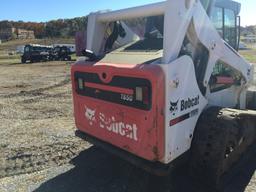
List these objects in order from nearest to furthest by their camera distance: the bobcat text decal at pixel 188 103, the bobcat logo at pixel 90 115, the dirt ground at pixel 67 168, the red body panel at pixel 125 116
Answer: the red body panel at pixel 125 116
the bobcat text decal at pixel 188 103
the dirt ground at pixel 67 168
the bobcat logo at pixel 90 115

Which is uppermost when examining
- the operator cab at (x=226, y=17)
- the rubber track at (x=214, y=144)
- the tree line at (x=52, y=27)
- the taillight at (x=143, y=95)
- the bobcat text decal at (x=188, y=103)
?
the tree line at (x=52, y=27)

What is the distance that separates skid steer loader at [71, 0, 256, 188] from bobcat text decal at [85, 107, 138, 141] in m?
0.01

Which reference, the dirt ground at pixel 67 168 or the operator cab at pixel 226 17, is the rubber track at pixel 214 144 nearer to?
the dirt ground at pixel 67 168

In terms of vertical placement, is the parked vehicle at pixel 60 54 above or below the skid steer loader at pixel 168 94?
below

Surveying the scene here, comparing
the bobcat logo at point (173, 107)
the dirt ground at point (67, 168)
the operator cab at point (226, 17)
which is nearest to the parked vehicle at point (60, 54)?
the dirt ground at point (67, 168)

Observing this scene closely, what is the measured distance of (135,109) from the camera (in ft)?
12.3

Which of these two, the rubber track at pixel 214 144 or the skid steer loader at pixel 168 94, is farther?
the rubber track at pixel 214 144

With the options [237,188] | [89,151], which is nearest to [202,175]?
[237,188]

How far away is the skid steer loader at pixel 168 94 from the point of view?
11.7ft

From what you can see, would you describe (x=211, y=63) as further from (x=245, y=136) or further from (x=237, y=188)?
(x=237, y=188)

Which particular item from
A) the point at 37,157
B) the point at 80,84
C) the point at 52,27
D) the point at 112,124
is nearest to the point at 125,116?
the point at 112,124

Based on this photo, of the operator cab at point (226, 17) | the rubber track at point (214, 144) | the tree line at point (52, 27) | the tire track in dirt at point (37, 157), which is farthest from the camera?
the tree line at point (52, 27)

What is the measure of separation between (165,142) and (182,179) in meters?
1.05

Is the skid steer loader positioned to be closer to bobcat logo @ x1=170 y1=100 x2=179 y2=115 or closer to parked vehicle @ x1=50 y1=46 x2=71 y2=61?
bobcat logo @ x1=170 y1=100 x2=179 y2=115
